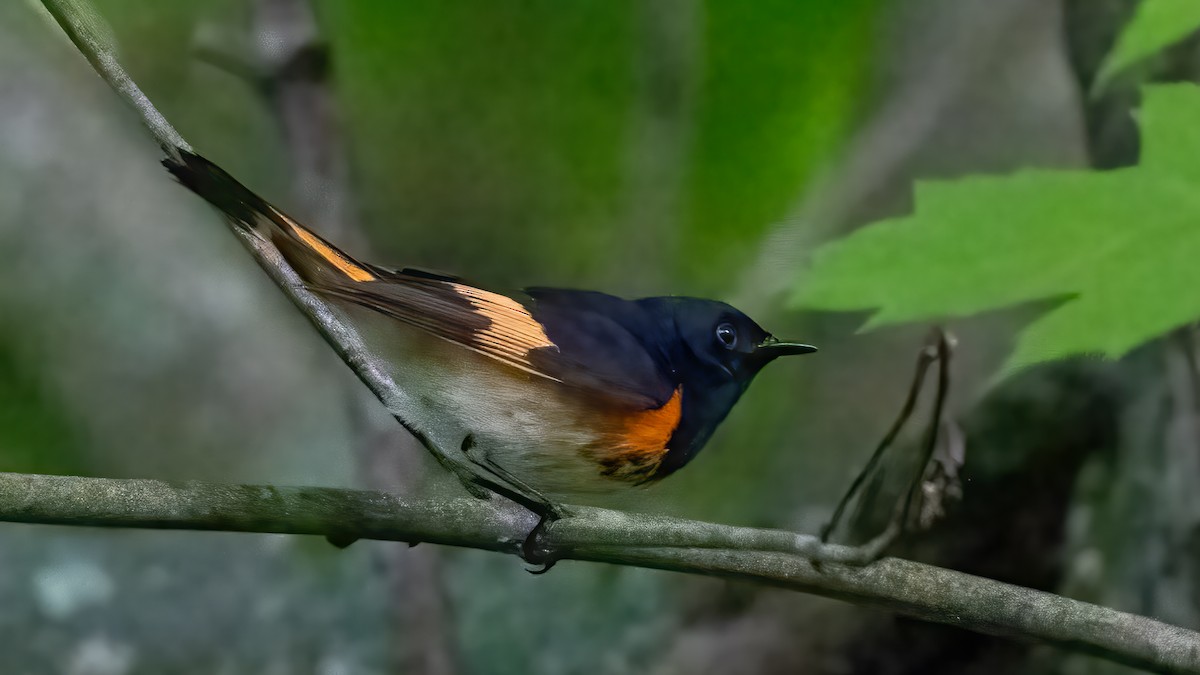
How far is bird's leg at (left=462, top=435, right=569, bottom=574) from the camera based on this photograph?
566mm

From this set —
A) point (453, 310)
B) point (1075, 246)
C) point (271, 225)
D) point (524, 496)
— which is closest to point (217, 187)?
point (271, 225)

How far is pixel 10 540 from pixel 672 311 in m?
0.46

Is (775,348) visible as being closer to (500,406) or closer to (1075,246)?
(500,406)

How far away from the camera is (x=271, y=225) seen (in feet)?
1.82

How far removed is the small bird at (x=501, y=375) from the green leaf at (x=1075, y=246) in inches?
6.2

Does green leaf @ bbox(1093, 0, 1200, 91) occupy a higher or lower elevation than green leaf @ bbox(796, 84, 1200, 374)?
higher

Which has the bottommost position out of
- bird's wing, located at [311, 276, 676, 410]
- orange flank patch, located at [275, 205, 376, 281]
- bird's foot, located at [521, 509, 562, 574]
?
bird's foot, located at [521, 509, 562, 574]

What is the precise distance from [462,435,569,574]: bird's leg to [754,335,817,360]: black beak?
0.16m

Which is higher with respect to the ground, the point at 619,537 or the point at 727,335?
the point at 727,335

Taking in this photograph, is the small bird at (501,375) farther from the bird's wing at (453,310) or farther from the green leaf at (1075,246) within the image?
the green leaf at (1075,246)

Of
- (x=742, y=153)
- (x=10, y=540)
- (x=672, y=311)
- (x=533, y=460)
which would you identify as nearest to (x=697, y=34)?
(x=742, y=153)

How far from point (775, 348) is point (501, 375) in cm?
18

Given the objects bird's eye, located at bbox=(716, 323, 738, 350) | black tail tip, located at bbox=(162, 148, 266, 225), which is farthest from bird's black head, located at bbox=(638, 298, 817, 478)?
black tail tip, located at bbox=(162, 148, 266, 225)

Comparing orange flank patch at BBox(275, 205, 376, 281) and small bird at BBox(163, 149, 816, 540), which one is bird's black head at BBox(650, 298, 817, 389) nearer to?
small bird at BBox(163, 149, 816, 540)
